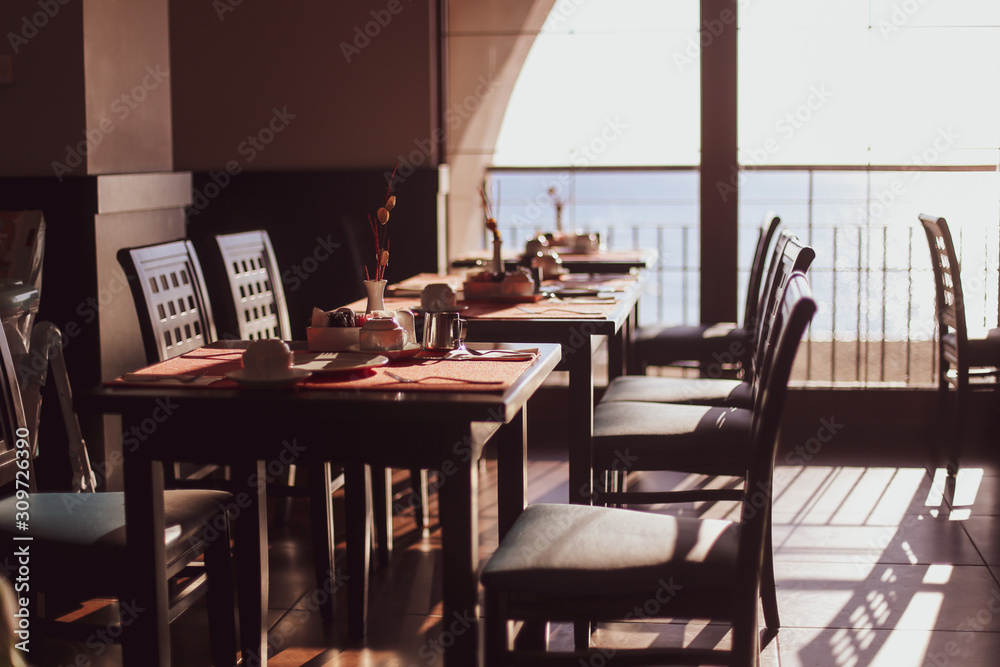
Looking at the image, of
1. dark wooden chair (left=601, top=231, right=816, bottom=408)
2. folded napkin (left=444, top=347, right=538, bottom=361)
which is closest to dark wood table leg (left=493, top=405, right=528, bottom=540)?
folded napkin (left=444, top=347, right=538, bottom=361)

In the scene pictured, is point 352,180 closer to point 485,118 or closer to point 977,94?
point 485,118

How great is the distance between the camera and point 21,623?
6.18 feet

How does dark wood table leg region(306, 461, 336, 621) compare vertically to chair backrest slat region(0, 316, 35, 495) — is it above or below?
below

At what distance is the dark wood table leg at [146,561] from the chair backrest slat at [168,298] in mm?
676

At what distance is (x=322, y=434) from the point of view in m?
1.59

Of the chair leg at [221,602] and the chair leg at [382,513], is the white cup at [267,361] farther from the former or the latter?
the chair leg at [382,513]

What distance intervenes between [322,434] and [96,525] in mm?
534

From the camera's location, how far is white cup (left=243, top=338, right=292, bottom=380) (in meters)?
1.68

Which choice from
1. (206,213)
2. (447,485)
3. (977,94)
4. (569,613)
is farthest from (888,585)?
(206,213)

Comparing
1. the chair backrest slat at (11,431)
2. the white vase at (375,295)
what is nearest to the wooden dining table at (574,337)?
the white vase at (375,295)

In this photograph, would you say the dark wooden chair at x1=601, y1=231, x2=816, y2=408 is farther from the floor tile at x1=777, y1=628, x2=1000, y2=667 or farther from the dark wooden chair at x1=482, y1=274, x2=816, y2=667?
the dark wooden chair at x1=482, y1=274, x2=816, y2=667

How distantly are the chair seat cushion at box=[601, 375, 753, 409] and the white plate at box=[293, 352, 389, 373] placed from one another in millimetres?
1177

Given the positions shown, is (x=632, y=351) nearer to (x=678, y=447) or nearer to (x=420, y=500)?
(x=420, y=500)

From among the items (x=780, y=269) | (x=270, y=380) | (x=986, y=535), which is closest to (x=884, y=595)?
(x=986, y=535)
